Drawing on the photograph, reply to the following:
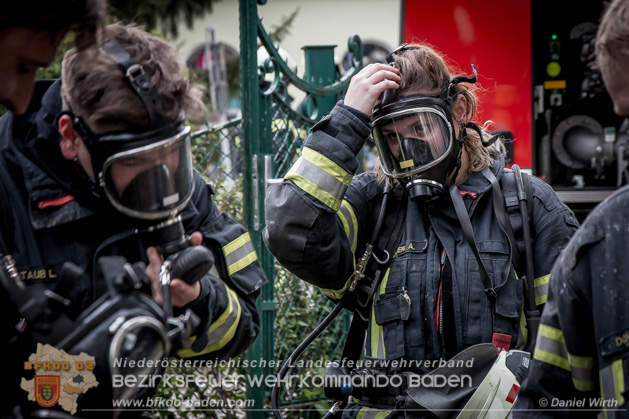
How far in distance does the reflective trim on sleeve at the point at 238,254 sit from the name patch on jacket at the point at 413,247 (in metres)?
→ 0.60

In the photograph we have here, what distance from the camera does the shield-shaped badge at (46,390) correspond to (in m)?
1.94

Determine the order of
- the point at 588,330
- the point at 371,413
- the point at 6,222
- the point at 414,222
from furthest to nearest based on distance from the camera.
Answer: the point at 414,222
the point at 371,413
the point at 6,222
the point at 588,330

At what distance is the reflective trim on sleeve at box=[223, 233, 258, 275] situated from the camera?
7.89 feet

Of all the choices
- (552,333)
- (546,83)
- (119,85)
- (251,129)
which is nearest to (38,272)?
(119,85)

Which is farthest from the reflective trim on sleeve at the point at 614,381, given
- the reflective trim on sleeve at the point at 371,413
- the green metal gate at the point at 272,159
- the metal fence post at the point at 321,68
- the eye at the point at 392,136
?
the metal fence post at the point at 321,68

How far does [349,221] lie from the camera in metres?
2.83

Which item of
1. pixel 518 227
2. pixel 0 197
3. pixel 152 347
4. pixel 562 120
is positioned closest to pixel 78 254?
pixel 0 197

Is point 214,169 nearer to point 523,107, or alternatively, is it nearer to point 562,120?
point 523,107

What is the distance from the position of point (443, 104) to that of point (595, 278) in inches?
46.9

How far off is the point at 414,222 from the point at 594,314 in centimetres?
107

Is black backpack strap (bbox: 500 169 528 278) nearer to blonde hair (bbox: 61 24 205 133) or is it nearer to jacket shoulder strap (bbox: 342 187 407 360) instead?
jacket shoulder strap (bbox: 342 187 407 360)

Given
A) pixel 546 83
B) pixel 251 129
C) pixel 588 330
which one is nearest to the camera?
pixel 588 330

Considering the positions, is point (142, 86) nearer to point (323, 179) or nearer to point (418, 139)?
point (323, 179)

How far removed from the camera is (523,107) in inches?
258
